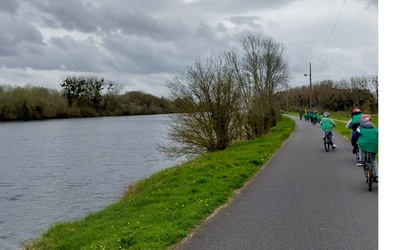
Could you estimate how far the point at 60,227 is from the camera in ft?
35.3

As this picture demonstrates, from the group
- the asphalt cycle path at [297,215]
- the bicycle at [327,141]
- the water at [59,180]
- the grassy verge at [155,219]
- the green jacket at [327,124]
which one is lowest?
the water at [59,180]

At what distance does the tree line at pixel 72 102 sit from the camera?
349ft

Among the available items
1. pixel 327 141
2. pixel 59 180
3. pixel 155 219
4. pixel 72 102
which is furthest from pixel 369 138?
pixel 72 102

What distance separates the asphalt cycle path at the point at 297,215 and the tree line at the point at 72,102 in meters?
79.5

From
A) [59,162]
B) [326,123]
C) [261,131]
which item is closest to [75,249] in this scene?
[326,123]

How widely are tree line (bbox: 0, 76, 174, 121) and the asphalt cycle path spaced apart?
7947cm

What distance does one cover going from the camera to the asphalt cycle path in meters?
6.39

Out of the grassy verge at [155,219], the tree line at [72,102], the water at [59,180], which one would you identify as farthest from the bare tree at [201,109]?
the tree line at [72,102]

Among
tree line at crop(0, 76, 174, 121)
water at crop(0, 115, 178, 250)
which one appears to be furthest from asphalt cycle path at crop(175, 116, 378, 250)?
tree line at crop(0, 76, 174, 121)

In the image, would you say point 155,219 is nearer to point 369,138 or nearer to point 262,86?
point 369,138

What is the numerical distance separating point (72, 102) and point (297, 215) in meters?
123

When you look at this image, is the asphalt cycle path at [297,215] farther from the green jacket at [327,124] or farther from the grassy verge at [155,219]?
the green jacket at [327,124]

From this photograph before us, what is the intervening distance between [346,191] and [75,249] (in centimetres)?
606

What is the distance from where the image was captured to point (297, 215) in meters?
7.89
